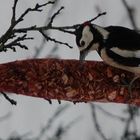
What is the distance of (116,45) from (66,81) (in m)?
0.31

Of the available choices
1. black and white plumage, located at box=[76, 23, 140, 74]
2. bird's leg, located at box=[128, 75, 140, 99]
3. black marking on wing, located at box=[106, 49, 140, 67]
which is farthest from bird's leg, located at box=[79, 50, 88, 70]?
bird's leg, located at box=[128, 75, 140, 99]

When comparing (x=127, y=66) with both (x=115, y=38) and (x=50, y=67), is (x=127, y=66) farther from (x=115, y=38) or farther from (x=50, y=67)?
(x=50, y=67)

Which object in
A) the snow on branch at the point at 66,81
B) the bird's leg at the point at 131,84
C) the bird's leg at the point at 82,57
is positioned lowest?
the bird's leg at the point at 131,84

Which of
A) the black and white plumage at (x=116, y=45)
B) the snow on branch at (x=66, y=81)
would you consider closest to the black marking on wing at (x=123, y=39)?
the black and white plumage at (x=116, y=45)

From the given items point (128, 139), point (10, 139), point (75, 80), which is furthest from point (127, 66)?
point (10, 139)

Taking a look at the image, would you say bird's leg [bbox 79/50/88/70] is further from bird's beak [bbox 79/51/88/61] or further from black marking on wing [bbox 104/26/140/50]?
black marking on wing [bbox 104/26/140/50]

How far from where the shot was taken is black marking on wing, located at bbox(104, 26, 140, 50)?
2.75m

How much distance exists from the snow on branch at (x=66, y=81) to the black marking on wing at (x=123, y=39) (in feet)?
0.39

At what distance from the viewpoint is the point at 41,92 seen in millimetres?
2648

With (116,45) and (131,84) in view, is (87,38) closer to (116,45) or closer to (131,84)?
(116,45)

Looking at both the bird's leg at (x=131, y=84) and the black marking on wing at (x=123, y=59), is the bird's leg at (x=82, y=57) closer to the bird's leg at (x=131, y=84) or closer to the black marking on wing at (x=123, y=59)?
the black marking on wing at (x=123, y=59)

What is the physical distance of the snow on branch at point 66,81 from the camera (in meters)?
2.62

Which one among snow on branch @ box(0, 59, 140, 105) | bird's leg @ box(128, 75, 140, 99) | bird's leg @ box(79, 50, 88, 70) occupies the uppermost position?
bird's leg @ box(79, 50, 88, 70)

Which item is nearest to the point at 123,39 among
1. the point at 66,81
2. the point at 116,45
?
the point at 116,45
